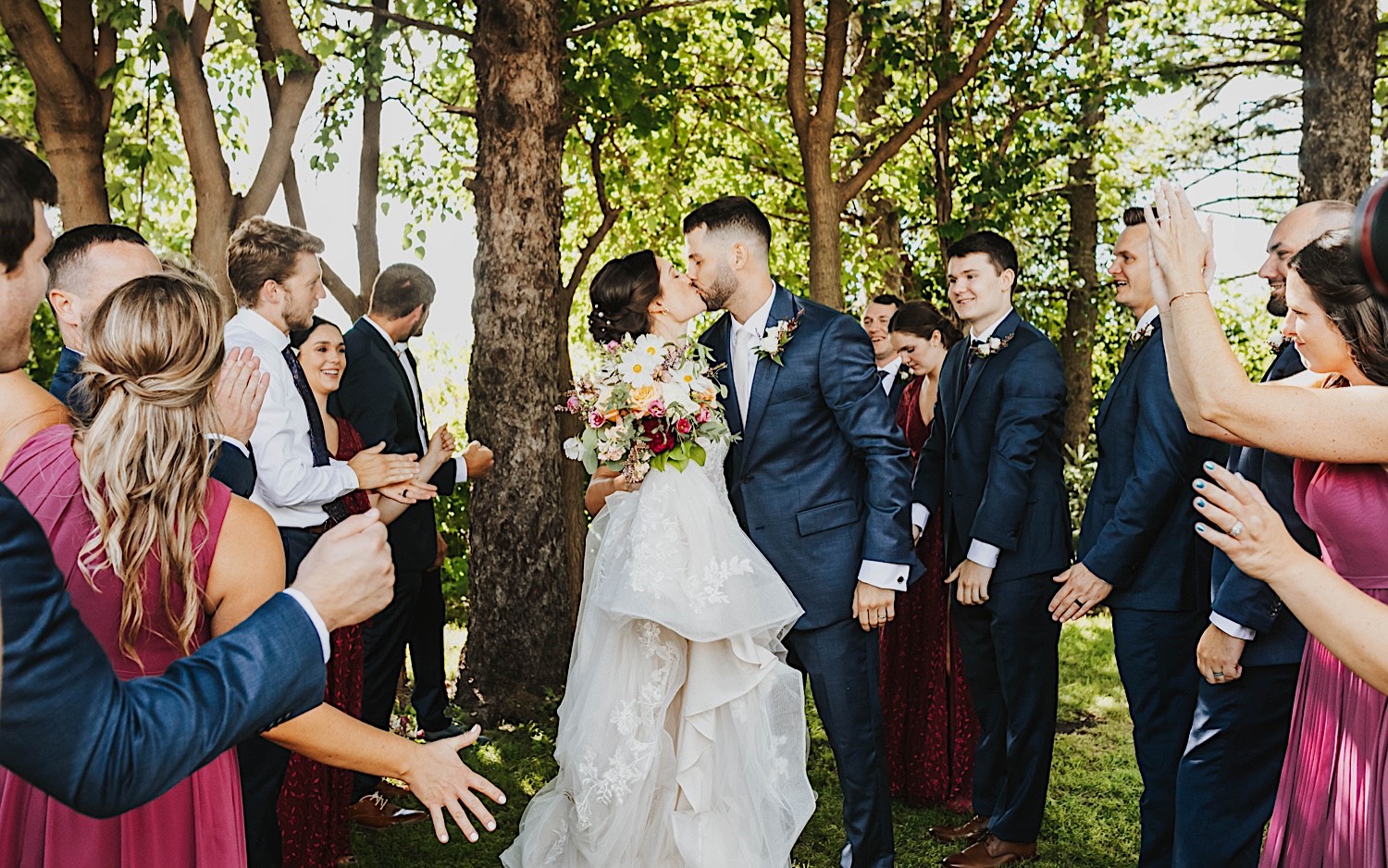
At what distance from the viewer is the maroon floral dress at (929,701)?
5168 millimetres

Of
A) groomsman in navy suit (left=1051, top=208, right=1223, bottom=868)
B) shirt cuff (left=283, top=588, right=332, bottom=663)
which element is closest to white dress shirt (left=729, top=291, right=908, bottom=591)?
groomsman in navy suit (left=1051, top=208, right=1223, bottom=868)

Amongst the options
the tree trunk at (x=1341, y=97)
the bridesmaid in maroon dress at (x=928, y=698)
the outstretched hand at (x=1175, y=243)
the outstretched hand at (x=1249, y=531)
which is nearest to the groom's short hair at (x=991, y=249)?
the bridesmaid in maroon dress at (x=928, y=698)

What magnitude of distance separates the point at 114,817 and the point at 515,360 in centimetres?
448

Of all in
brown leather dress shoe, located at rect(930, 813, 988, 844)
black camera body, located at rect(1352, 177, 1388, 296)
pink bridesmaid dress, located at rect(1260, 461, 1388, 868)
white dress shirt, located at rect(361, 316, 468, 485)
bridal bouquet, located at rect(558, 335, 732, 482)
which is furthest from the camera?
white dress shirt, located at rect(361, 316, 468, 485)

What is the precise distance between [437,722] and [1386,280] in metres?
5.39

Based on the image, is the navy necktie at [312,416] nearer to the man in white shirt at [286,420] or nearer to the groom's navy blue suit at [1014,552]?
the man in white shirt at [286,420]

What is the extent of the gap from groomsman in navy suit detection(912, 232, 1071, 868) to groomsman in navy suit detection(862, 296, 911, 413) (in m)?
1.44

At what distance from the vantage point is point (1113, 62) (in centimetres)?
1048

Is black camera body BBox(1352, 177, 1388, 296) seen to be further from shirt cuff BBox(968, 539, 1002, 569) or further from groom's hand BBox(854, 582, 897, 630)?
shirt cuff BBox(968, 539, 1002, 569)

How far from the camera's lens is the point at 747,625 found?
3.82m

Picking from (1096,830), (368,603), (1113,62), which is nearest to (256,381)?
(368,603)

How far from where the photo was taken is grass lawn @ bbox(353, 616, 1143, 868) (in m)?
4.61

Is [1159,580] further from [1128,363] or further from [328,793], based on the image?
[328,793]

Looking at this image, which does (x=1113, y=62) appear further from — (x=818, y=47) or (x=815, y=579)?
(x=815, y=579)
